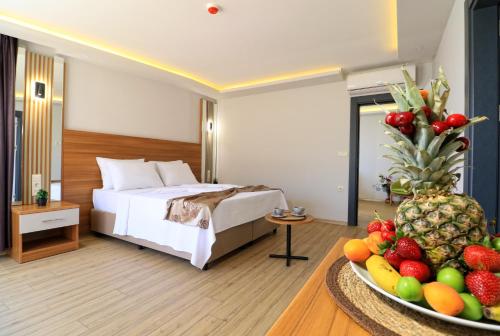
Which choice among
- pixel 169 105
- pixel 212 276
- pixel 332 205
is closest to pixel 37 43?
pixel 169 105

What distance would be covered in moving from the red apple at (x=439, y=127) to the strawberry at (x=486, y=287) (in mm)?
352

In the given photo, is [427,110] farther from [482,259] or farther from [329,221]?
[329,221]

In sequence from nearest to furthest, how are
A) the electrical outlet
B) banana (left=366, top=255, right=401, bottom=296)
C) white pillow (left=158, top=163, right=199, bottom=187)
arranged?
banana (left=366, top=255, right=401, bottom=296) → the electrical outlet → white pillow (left=158, top=163, right=199, bottom=187)

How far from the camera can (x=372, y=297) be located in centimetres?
62

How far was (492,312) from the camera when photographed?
18.3 inches

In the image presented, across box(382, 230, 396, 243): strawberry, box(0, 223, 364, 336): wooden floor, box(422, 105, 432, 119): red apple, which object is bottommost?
box(0, 223, 364, 336): wooden floor

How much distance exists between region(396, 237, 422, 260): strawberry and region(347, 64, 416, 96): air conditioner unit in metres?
3.60

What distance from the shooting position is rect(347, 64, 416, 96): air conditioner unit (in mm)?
3608

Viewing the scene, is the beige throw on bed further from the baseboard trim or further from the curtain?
the baseboard trim

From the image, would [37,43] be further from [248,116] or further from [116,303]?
[248,116]

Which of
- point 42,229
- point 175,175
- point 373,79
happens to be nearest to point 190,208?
point 42,229

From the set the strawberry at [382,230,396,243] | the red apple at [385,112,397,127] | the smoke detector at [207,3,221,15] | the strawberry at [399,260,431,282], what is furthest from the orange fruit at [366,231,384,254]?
the smoke detector at [207,3,221,15]

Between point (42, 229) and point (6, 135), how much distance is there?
1091 millimetres

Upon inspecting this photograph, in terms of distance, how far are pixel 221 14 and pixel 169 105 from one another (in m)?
2.38
